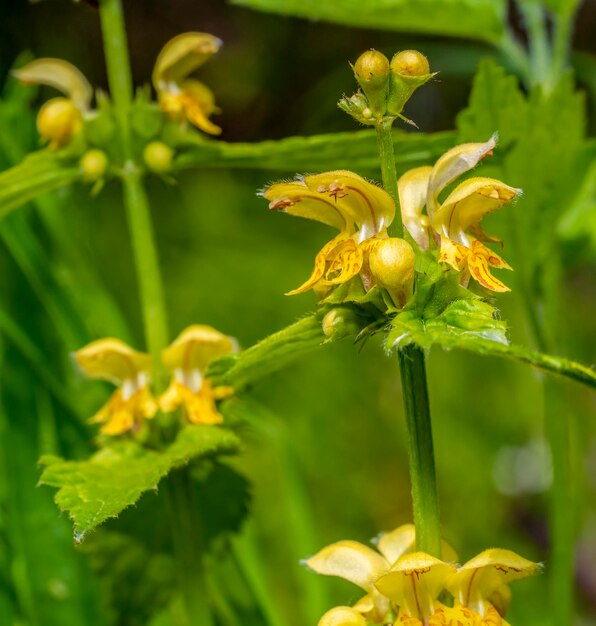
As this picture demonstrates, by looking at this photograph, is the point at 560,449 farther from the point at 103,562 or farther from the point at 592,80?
the point at 592,80

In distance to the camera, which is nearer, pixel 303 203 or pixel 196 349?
pixel 303 203

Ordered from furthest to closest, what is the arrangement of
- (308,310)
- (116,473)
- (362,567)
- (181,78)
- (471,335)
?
(308,310), (181,78), (116,473), (362,567), (471,335)

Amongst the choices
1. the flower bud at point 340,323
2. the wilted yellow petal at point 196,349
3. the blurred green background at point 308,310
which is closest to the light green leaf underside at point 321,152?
the wilted yellow petal at point 196,349

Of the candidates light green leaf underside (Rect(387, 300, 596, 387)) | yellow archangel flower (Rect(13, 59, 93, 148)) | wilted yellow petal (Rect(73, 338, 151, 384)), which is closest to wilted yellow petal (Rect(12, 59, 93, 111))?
yellow archangel flower (Rect(13, 59, 93, 148))

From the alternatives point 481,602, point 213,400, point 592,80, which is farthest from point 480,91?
point 592,80

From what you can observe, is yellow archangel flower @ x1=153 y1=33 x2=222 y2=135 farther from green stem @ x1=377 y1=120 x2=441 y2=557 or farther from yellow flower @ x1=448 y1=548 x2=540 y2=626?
yellow flower @ x1=448 y1=548 x2=540 y2=626

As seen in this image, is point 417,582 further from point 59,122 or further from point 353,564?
point 59,122

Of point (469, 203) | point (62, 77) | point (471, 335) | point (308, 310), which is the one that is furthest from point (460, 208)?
point (308, 310)
